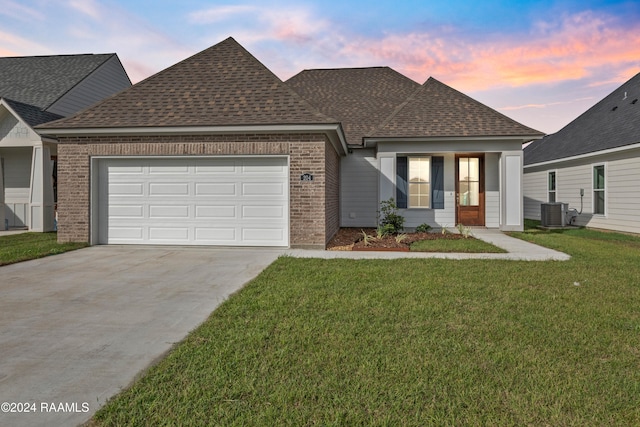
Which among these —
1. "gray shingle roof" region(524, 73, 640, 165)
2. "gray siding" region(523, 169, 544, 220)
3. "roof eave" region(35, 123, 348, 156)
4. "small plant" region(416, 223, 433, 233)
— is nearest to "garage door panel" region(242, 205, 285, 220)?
"roof eave" region(35, 123, 348, 156)

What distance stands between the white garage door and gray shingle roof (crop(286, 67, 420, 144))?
20.5 feet

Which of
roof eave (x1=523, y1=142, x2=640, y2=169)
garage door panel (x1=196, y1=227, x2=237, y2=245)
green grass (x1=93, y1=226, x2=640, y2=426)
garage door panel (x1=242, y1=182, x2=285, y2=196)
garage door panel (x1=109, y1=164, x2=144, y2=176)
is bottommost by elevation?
green grass (x1=93, y1=226, x2=640, y2=426)

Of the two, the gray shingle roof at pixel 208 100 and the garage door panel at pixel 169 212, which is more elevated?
the gray shingle roof at pixel 208 100

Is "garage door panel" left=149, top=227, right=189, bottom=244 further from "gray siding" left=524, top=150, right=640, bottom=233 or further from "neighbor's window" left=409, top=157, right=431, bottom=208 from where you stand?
"gray siding" left=524, top=150, right=640, bottom=233

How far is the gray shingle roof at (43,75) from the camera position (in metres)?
16.2

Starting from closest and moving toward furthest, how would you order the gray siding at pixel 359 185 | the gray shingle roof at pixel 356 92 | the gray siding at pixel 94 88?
the gray siding at pixel 359 185, the gray shingle roof at pixel 356 92, the gray siding at pixel 94 88

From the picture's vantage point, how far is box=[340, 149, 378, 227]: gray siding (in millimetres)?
14125

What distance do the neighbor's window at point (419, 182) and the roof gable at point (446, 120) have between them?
1327 mm

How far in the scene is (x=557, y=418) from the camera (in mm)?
2230

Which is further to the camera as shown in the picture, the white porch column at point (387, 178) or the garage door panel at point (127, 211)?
the white porch column at point (387, 178)

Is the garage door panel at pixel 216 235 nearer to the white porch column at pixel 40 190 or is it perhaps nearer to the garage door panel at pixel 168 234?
the garage door panel at pixel 168 234

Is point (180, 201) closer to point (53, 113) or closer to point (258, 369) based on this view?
point (258, 369)

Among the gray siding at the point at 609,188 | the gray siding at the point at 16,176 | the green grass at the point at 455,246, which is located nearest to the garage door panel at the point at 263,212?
the green grass at the point at 455,246

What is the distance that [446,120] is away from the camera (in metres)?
12.7
